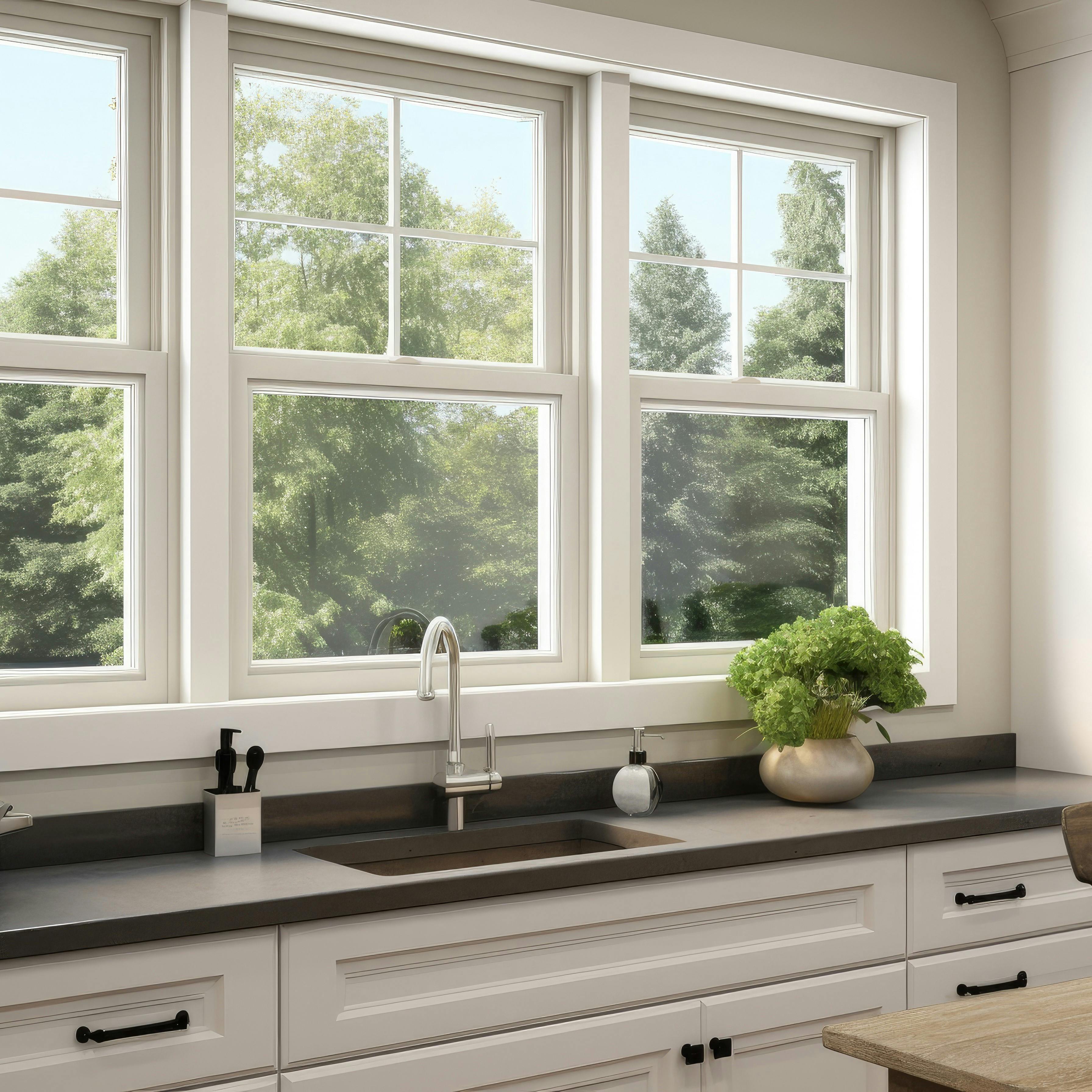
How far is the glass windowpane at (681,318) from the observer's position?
302cm

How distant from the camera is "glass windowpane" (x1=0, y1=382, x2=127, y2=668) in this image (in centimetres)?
234

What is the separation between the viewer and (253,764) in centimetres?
231

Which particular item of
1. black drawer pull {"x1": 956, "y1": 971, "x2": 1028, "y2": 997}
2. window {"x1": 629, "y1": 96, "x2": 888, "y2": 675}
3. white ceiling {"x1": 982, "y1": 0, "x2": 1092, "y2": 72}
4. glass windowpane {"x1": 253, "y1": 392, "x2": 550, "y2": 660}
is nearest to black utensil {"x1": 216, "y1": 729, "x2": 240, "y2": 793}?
glass windowpane {"x1": 253, "y1": 392, "x2": 550, "y2": 660}

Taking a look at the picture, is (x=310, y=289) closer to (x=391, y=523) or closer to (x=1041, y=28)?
(x=391, y=523)

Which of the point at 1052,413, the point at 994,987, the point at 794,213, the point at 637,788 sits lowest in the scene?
the point at 994,987

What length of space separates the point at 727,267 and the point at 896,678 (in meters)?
1.09

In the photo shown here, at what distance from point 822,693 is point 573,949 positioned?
0.91 metres

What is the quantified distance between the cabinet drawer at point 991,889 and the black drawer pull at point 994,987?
82mm

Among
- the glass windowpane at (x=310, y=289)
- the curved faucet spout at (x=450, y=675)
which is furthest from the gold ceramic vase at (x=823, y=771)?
the glass windowpane at (x=310, y=289)

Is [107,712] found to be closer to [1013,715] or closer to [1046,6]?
[1013,715]

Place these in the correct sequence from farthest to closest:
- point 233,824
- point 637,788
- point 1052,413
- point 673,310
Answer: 1. point 1052,413
2. point 673,310
3. point 637,788
4. point 233,824

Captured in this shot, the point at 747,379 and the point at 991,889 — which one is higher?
the point at 747,379

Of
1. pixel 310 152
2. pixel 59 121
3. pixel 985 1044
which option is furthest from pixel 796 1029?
pixel 59 121

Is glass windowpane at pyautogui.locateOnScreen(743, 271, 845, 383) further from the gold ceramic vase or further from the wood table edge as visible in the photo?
the wood table edge
